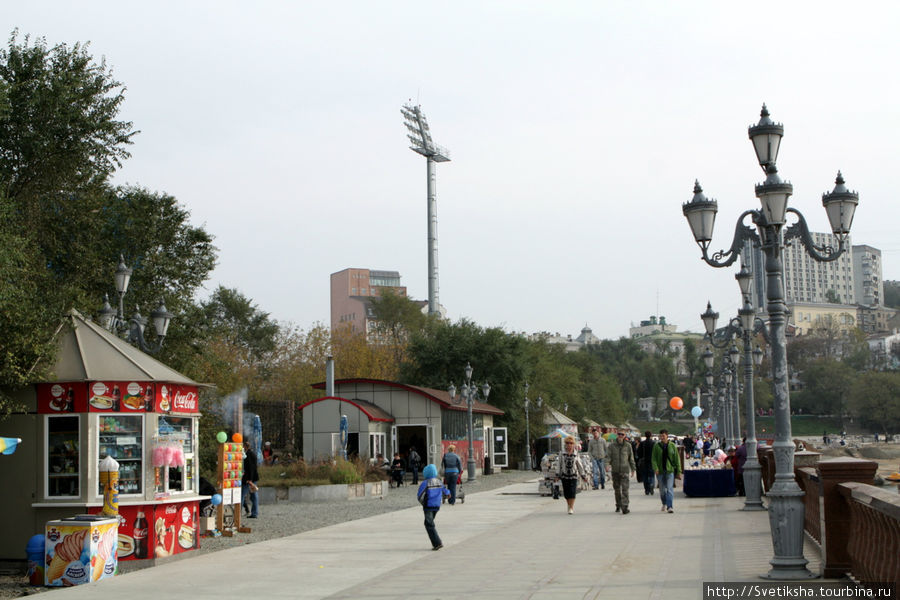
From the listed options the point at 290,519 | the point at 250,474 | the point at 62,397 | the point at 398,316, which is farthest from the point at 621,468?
the point at 398,316

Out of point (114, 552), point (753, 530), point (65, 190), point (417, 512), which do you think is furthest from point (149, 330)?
point (753, 530)

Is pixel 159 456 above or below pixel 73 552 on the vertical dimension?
above

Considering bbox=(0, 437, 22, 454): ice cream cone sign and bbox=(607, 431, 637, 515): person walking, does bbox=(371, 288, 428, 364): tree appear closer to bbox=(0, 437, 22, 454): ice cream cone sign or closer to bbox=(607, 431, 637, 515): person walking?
bbox=(607, 431, 637, 515): person walking

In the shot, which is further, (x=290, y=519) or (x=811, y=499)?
(x=290, y=519)

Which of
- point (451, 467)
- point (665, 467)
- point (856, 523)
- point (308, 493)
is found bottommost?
point (308, 493)

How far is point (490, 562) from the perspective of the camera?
43.2 feet

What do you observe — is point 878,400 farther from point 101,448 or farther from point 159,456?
point 101,448

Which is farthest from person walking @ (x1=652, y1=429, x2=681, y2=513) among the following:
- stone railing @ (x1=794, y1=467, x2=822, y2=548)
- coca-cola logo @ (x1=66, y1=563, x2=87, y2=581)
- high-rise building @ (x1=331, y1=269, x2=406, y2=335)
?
high-rise building @ (x1=331, y1=269, x2=406, y2=335)

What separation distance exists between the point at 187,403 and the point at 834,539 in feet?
33.2

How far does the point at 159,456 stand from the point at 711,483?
15.8 m

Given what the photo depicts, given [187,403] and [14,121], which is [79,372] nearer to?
[187,403]

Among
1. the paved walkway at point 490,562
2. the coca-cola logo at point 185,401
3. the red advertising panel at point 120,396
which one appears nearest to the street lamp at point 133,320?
the coca-cola logo at point 185,401

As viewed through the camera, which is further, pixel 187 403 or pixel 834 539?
pixel 187 403

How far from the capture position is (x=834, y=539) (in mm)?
9992
